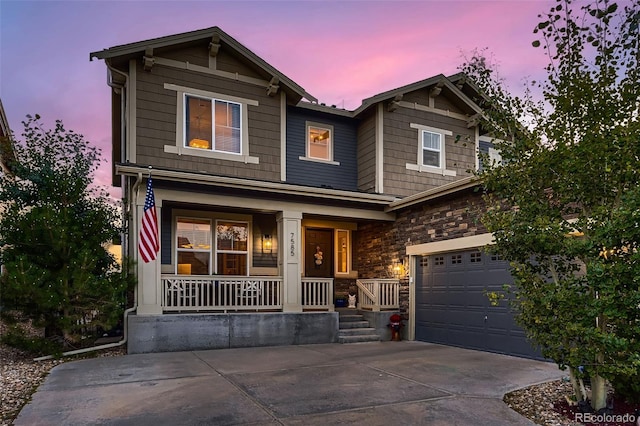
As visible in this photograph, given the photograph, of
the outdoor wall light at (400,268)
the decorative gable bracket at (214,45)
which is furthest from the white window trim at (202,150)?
the outdoor wall light at (400,268)

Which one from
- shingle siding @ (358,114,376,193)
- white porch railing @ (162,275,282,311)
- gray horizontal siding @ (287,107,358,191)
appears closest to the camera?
white porch railing @ (162,275,282,311)

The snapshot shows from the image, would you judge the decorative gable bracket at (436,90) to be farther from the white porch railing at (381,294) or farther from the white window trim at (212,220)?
the white window trim at (212,220)

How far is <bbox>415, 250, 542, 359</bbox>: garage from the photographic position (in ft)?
29.0

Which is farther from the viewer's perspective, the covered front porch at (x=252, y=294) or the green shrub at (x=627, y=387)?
the covered front porch at (x=252, y=294)

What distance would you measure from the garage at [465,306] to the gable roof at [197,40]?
228 inches

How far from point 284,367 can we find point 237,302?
3516 millimetres

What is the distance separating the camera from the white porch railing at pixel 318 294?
36.3 feet

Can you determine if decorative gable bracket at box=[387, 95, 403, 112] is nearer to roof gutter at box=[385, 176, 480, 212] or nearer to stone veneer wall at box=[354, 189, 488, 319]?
roof gutter at box=[385, 176, 480, 212]

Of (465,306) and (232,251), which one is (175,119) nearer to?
(232,251)

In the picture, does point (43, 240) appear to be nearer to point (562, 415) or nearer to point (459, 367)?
point (459, 367)

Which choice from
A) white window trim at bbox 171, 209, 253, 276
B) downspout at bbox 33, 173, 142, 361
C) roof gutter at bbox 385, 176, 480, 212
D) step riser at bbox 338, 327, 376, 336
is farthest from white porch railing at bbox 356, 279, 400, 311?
downspout at bbox 33, 173, 142, 361

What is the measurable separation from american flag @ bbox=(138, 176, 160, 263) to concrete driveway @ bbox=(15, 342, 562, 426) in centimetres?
196

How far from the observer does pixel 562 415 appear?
4793 millimetres

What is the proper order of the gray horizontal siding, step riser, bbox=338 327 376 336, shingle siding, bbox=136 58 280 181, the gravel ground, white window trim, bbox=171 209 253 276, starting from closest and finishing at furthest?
the gravel ground, shingle siding, bbox=136 58 280 181, step riser, bbox=338 327 376 336, white window trim, bbox=171 209 253 276, the gray horizontal siding
